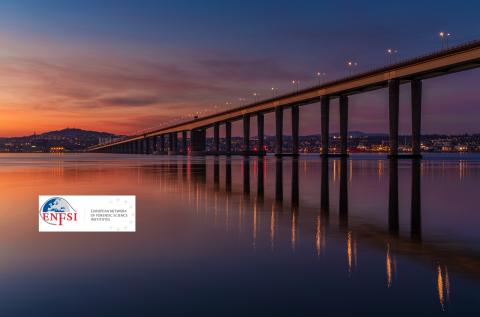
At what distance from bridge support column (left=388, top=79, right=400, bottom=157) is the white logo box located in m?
85.5

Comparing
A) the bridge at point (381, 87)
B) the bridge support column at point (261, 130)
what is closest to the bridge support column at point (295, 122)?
the bridge at point (381, 87)

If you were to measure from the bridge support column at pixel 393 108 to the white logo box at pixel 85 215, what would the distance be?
281ft

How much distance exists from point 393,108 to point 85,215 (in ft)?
287

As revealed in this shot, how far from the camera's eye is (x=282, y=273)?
8188 millimetres

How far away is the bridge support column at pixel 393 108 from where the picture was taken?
91.6m

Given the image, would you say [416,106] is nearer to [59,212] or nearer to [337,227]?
[337,227]

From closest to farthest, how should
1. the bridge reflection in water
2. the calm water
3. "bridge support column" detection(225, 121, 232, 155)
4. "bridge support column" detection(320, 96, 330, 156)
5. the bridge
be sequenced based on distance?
the calm water < the bridge reflection in water < the bridge < "bridge support column" detection(320, 96, 330, 156) < "bridge support column" detection(225, 121, 232, 155)

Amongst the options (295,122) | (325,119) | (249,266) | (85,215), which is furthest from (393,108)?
(249,266)

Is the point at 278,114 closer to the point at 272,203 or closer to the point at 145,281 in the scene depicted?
the point at 272,203

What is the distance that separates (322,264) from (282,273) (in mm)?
997

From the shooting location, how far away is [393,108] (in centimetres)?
9312

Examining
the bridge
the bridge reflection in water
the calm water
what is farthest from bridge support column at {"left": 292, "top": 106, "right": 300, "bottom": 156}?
the calm water

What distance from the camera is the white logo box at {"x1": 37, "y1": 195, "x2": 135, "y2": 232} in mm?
12578

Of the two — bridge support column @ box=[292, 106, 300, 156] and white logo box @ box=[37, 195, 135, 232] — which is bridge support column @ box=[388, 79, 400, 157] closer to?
bridge support column @ box=[292, 106, 300, 156]
